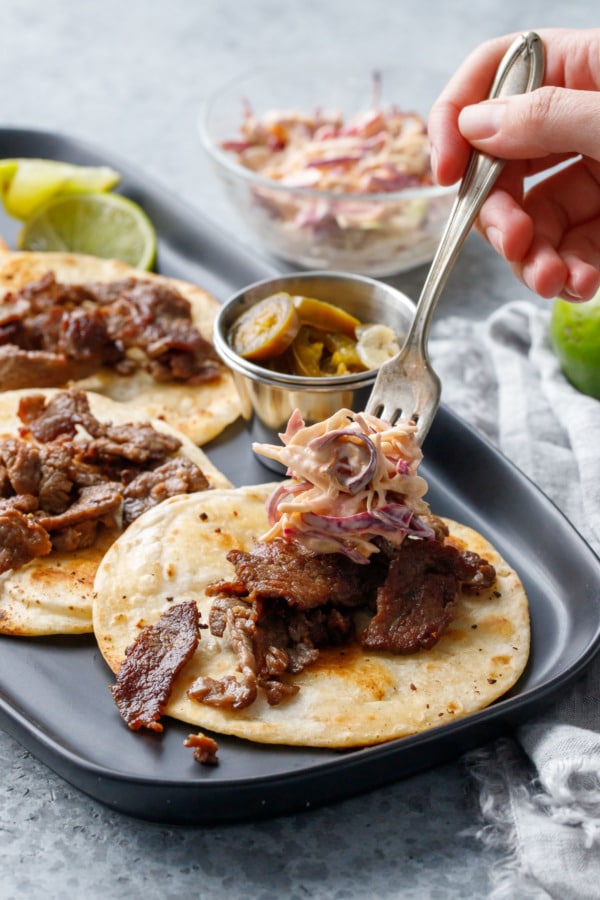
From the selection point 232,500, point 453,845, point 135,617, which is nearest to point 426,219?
point 232,500

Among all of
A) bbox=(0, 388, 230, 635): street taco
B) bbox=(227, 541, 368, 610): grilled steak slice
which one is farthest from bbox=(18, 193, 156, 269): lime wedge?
bbox=(227, 541, 368, 610): grilled steak slice

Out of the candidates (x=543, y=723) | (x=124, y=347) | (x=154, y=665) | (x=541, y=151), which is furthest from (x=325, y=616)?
(x=124, y=347)

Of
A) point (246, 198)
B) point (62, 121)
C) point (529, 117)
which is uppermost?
point (529, 117)

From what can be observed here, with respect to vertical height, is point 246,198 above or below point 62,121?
above

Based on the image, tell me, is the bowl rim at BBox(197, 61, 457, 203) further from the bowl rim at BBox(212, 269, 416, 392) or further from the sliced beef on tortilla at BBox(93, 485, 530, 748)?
the sliced beef on tortilla at BBox(93, 485, 530, 748)

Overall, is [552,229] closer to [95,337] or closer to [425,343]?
[425,343]

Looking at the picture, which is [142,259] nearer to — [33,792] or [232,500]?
[232,500]

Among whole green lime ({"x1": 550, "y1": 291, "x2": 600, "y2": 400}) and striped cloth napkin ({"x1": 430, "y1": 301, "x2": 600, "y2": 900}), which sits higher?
whole green lime ({"x1": 550, "y1": 291, "x2": 600, "y2": 400})

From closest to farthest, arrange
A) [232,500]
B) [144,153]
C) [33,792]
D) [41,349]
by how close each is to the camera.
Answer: [33,792] → [232,500] → [41,349] → [144,153]
